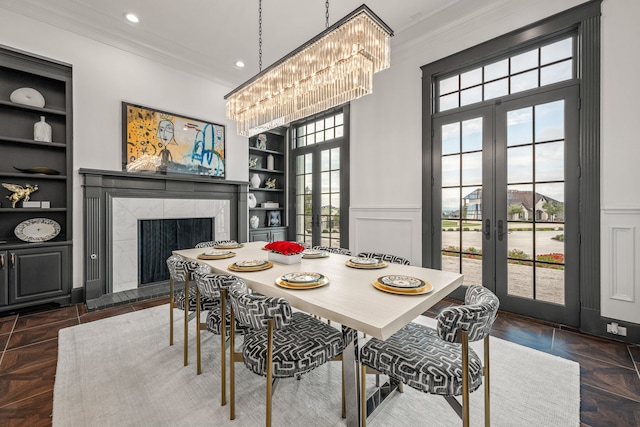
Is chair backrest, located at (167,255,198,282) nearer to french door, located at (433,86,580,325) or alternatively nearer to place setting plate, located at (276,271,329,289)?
place setting plate, located at (276,271,329,289)

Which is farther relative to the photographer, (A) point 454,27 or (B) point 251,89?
(A) point 454,27

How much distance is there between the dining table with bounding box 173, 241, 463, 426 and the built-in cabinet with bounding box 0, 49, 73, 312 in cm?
259

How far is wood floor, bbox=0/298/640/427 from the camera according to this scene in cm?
159

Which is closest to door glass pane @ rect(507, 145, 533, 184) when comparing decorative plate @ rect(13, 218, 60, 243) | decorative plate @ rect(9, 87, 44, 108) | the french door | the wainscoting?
the french door

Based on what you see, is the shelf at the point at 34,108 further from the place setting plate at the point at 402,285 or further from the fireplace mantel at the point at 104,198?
the place setting plate at the point at 402,285

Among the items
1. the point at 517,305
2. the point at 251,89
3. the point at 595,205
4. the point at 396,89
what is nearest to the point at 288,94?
the point at 251,89

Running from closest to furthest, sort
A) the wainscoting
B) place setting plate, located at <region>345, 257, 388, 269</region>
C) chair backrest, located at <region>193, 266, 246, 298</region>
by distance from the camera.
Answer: chair backrest, located at <region>193, 266, 246, 298</region> < place setting plate, located at <region>345, 257, 388, 269</region> < the wainscoting

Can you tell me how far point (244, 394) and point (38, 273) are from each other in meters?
3.06

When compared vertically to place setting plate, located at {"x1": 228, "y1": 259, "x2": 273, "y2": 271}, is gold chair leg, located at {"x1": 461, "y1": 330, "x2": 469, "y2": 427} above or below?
below

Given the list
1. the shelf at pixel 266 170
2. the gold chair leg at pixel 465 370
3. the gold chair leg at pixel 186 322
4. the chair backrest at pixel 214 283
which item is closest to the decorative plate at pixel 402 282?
the gold chair leg at pixel 465 370

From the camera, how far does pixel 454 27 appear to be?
334 centimetres

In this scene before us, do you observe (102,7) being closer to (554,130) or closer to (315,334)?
(315,334)

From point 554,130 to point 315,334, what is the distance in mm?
3073

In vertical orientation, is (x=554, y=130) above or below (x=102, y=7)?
below
